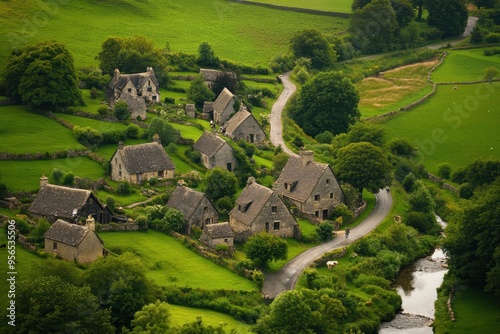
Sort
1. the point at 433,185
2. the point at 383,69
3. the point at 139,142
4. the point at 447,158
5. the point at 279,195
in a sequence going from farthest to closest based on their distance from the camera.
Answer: the point at 383,69, the point at 447,158, the point at 433,185, the point at 139,142, the point at 279,195

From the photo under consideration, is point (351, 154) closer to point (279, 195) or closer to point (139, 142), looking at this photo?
point (279, 195)

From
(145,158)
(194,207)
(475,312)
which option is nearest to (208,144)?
(145,158)

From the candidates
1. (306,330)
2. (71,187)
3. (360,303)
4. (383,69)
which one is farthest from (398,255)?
(383,69)

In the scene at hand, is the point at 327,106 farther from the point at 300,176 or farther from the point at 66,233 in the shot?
the point at 66,233

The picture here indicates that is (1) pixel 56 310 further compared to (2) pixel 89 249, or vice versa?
(2) pixel 89 249

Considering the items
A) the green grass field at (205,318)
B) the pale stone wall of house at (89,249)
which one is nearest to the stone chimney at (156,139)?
the pale stone wall of house at (89,249)

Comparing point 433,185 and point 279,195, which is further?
point 433,185

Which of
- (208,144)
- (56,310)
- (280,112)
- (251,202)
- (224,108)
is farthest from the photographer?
(280,112)
